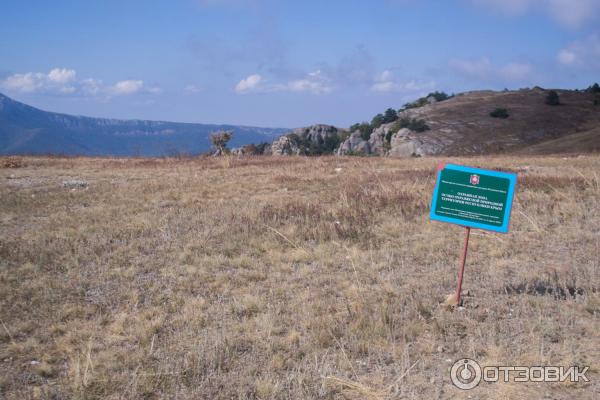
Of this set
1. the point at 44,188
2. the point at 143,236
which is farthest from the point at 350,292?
the point at 44,188

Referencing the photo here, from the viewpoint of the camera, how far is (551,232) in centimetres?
759

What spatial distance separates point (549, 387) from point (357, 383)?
1526 mm

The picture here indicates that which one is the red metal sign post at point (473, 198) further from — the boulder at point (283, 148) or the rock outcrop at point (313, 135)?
the rock outcrop at point (313, 135)

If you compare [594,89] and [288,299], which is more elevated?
[594,89]

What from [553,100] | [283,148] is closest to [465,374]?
[553,100]

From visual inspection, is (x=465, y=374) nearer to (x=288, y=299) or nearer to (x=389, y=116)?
(x=288, y=299)

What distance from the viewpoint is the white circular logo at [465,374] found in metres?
3.50

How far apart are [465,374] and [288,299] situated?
2.26 m

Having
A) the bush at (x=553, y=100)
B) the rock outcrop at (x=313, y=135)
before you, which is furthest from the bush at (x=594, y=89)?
the rock outcrop at (x=313, y=135)

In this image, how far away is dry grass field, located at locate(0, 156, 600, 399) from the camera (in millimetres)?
3592

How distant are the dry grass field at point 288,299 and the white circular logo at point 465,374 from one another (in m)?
0.08

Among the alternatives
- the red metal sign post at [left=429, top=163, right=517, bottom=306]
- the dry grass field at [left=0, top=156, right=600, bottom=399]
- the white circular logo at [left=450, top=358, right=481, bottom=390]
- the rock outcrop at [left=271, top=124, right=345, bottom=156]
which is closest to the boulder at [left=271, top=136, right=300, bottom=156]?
the rock outcrop at [left=271, top=124, right=345, bottom=156]

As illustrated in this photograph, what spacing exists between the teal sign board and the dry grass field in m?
1.01

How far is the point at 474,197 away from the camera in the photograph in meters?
4.72
